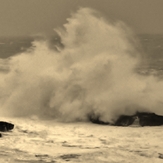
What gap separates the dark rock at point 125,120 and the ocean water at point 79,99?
0.81ft

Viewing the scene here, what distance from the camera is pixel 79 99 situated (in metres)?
12.1

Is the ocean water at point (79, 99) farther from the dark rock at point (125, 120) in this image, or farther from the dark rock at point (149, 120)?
the dark rock at point (149, 120)

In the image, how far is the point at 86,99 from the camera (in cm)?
1205

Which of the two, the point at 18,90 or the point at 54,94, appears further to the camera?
the point at 18,90

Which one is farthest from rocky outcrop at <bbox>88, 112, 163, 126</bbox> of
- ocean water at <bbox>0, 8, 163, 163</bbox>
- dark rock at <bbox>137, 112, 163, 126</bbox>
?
ocean water at <bbox>0, 8, 163, 163</bbox>

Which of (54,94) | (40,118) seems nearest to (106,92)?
(54,94)

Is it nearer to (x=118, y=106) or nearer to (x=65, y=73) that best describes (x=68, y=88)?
(x=65, y=73)

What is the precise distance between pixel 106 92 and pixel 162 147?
5263 millimetres

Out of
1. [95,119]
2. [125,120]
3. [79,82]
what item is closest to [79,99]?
[79,82]

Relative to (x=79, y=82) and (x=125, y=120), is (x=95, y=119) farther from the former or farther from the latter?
(x=79, y=82)

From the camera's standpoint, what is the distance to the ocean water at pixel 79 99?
24.1ft

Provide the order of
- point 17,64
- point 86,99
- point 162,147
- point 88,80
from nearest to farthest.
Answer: point 162,147 < point 86,99 < point 88,80 < point 17,64

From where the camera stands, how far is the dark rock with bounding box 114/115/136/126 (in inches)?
398

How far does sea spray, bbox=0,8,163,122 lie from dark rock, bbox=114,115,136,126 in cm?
26
